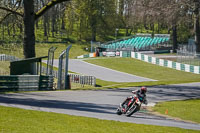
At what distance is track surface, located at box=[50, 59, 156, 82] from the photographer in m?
38.4

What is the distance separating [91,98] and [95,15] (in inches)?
2669

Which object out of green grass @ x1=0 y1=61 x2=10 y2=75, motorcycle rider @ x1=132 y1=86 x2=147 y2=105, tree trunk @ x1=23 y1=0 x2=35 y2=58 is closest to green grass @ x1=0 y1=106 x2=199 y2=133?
motorcycle rider @ x1=132 y1=86 x2=147 y2=105

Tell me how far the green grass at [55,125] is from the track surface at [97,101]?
5.48 feet

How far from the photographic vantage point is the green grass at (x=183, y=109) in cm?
1653

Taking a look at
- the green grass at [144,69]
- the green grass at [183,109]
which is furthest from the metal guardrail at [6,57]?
the green grass at [183,109]

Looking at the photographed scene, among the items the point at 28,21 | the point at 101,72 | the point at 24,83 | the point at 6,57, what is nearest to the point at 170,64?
the point at 101,72

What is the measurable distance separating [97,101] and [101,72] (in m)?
24.6

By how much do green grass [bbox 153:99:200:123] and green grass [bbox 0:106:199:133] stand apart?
13.1ft

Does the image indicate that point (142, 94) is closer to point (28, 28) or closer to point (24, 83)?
point (24, 83)

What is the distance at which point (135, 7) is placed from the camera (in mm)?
59656

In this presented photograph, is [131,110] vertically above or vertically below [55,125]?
below

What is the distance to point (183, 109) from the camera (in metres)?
18.0

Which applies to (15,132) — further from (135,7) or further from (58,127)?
(135,7)

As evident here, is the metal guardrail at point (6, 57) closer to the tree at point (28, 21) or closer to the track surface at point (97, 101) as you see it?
the tree at point (28, 21)
